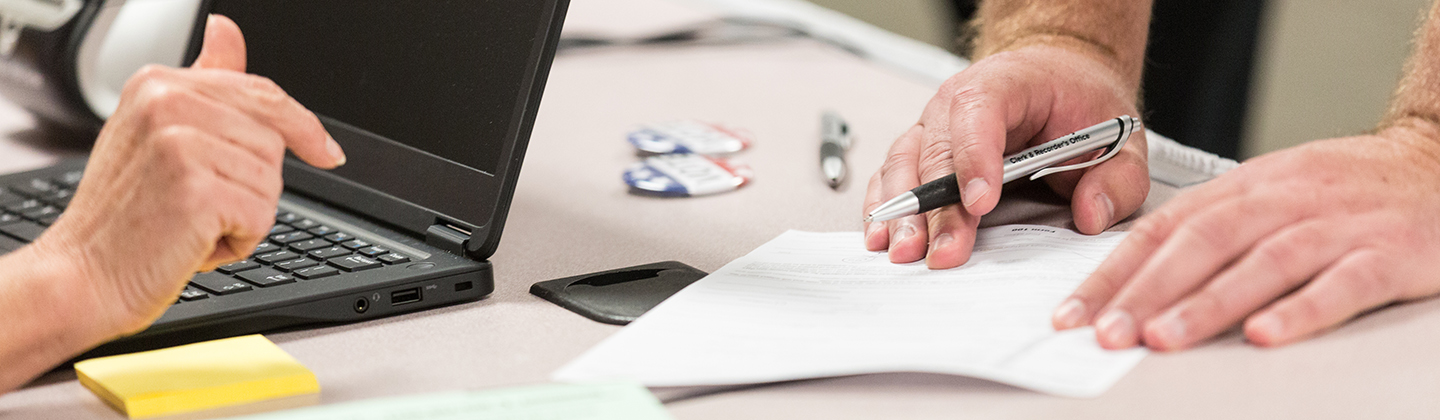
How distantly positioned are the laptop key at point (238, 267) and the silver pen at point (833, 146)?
427 mm

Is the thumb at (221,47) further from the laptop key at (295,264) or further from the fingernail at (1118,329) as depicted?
the fingernail at (1118,329)

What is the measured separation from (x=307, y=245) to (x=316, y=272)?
0.18 feet

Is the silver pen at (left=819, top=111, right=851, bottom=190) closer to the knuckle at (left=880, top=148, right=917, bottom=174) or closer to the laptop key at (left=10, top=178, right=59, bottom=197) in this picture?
the knuckle at (left=880, top=148, right=917, bottom=174)

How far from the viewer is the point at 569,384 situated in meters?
0.51

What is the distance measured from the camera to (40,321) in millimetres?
511

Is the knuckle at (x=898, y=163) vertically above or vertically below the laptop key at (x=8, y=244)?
above

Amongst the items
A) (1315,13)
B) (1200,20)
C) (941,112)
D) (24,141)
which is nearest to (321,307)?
(941,112)

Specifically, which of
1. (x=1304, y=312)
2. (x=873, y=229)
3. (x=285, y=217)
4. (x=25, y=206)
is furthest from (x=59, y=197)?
(x=1304, y=312)

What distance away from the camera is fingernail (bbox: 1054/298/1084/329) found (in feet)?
1.75

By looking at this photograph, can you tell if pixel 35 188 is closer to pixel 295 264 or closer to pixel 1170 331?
pixel 295 264

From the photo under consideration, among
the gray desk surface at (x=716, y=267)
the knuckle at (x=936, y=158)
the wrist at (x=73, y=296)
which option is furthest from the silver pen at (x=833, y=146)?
the wrist at (x=73, y=296)

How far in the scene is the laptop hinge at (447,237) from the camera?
25.8 inches

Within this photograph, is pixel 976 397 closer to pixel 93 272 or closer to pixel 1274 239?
pixel 1274 239

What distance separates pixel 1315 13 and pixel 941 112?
1514 mm
